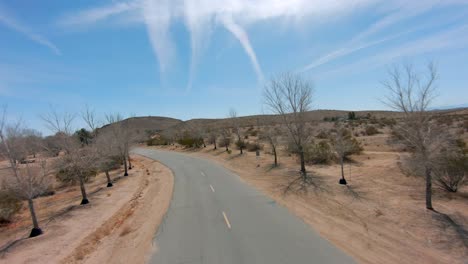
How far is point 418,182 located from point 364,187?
317 cm

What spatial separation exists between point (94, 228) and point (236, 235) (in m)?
8.64

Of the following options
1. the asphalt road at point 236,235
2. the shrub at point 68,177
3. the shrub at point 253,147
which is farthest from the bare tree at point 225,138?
the asphalt road at point 236,235

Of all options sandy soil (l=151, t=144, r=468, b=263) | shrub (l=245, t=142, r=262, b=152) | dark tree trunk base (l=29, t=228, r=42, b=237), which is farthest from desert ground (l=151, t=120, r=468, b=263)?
shrub (l=245, t=142, r=262, b=152)

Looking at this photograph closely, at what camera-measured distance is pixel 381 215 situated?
12.6 m

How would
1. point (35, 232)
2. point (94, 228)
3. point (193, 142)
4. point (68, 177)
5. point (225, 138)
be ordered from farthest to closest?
point (193, 142), point (225, 138), point (68, 177), point (94, 228), point (35, 232)

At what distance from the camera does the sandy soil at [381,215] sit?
9258 millimetres

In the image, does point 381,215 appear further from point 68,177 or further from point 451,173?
point 68,177

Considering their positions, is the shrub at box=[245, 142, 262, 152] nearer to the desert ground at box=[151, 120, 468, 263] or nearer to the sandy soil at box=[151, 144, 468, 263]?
the desert ground at box=[151, 120, 468, 263]

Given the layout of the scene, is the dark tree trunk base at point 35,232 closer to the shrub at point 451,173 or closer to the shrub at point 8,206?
the shrub at point 8,206

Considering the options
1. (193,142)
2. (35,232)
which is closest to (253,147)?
(193,142)

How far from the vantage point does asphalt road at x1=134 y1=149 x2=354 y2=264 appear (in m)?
8.58

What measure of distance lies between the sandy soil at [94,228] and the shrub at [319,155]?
13826mm

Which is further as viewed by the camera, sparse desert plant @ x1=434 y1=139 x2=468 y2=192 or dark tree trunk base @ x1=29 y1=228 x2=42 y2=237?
sparse desert plant @ x1=434 y1=139 x2=468 y2=192

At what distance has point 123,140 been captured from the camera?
108 ft
